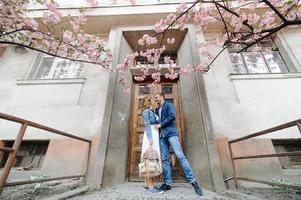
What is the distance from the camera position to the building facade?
12.4 ft

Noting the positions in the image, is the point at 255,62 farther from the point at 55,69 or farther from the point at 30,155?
the point at 30,155

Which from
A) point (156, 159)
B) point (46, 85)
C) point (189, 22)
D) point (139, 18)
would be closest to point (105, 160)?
point (156, 159)

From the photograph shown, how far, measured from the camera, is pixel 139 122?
4.73 m

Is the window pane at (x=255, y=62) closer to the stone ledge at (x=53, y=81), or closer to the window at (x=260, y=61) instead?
the window at (x=260, y=61)

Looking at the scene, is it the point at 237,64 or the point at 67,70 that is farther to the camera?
the point at 67,70

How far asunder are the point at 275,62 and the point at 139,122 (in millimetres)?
4697

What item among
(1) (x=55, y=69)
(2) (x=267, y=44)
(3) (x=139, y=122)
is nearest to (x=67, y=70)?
(1) (x=55, y=69)

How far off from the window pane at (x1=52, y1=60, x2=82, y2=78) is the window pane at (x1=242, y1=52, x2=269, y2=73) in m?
5.44

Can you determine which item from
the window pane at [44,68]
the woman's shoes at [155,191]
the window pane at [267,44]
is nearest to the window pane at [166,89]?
the woman's shoes at [155,191]

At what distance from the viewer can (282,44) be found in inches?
216

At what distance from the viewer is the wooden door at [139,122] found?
13.5ft

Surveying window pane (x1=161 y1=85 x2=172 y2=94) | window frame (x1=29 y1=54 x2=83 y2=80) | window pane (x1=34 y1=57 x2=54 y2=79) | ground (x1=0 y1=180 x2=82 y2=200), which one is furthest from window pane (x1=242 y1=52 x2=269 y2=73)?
window pane (x1=34 y1=57 x2=54 y2=79)

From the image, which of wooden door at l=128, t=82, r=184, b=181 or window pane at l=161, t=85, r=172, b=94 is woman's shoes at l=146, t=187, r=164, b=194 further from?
window pane at l=161, t=85, r=172, b=94

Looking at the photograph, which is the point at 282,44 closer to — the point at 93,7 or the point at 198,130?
the point at 198,130
